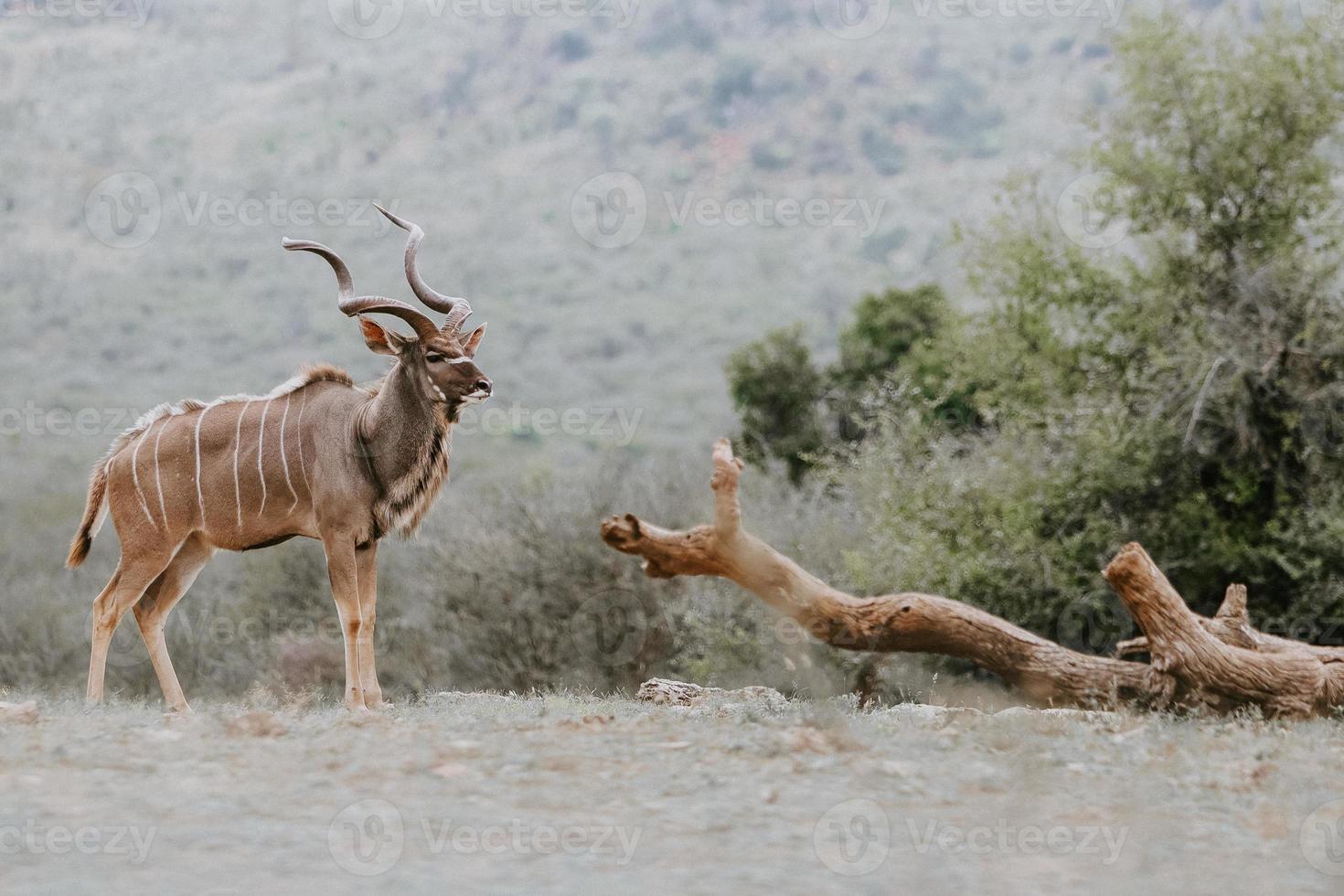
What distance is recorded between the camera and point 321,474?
8992mm

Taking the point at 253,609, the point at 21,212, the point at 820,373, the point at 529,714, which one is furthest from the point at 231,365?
the point at 529,714

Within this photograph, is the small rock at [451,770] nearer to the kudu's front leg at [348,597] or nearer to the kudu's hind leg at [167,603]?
the kudu's front leg at [348,597]

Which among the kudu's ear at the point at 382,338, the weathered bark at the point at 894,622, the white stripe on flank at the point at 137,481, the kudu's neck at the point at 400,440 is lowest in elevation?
the weathered bark at the point at 894,622

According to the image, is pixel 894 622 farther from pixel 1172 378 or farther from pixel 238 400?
pixel 1172 378

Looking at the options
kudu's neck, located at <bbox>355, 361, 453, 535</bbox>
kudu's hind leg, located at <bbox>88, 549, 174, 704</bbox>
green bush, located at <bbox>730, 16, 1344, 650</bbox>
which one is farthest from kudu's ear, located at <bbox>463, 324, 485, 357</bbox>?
green bush, located at <bbox>730, 16, 1344, 650</bbox>

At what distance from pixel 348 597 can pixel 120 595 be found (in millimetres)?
1616

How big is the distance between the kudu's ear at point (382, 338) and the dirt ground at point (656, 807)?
2.61 metres

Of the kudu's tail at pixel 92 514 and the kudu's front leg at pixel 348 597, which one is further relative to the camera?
the kudu's tail at pixel 92 514

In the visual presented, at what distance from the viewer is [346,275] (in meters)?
9.12

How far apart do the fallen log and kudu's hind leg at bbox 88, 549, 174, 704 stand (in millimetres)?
3092

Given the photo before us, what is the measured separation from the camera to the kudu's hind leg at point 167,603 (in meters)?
9.34

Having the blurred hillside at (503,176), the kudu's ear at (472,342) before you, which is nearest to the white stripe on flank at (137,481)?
the kudu's ear at (472,342)

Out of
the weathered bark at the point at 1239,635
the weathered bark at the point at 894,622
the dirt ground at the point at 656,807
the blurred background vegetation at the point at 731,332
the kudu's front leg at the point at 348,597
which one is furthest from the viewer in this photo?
the blurred background vegetation at the point at 731,332

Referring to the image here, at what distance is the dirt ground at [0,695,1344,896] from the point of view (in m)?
5.05
